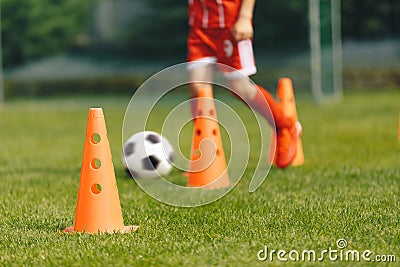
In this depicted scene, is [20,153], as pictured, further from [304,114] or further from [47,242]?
[304,114]

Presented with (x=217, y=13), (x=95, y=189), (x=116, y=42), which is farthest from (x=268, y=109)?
(x=116, y=42)

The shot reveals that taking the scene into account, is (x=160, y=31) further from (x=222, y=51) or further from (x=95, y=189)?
(x=95, y=189)

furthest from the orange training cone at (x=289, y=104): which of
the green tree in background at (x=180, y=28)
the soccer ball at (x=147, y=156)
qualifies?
the green tree in background at (x=180, y=28)

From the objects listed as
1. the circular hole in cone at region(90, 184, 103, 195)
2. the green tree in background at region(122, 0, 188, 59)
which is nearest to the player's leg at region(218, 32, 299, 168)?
the circular hole in cone at region(90, 184, 103, 195)

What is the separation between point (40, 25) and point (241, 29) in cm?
1064

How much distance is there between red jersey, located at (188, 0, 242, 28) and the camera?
195 inches

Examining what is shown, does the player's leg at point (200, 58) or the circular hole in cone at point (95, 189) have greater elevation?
the player's leg at point (200, 58)

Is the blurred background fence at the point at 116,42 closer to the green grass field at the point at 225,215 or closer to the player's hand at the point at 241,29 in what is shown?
the green grass field at the point at 225,215

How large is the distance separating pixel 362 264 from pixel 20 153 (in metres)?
4.71

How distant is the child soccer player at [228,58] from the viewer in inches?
194

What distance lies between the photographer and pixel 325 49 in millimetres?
14633

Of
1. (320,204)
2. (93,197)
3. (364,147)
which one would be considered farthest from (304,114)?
(93,197)

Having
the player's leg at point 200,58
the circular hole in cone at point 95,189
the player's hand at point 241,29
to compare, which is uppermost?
the player's hand at point 241,29

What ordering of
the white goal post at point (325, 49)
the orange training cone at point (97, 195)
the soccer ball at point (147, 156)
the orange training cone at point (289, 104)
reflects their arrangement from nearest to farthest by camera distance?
the orange training cone at point (97, 195) → the soccer ball at point (147, 156) → the orange training cone at point (289, 104) → the white goal post at point (325, 49)
